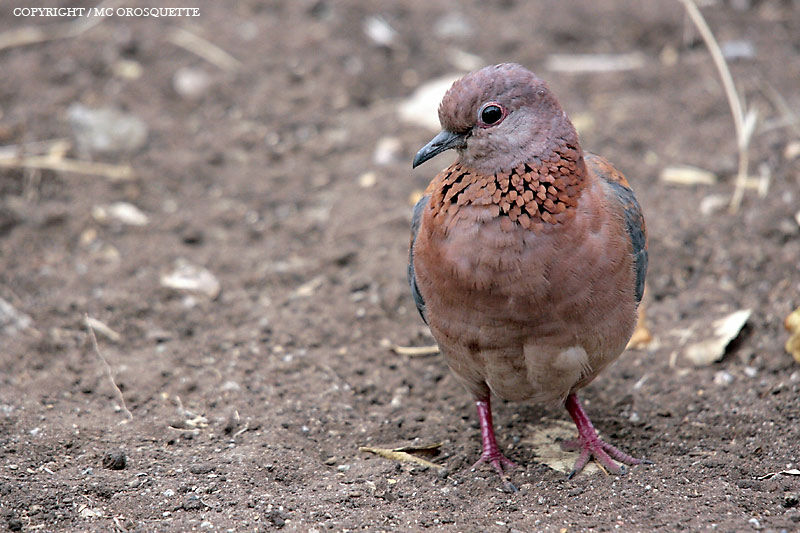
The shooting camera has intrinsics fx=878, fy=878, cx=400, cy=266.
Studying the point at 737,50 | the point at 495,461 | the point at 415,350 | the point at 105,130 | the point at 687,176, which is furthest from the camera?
the point at 737,50

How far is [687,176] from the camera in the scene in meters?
5.64

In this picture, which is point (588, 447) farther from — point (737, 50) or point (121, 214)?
point (737, 50)

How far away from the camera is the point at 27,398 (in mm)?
4066

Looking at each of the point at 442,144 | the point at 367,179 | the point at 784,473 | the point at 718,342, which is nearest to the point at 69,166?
the point at 367,179

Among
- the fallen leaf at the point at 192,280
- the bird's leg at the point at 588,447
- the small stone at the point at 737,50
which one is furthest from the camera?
the small stone at the point at 737,50

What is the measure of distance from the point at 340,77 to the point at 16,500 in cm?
438

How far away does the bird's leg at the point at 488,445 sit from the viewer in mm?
3799

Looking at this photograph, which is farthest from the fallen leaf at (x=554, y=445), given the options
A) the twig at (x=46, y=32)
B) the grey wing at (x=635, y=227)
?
the twig at (x=46, y=32)

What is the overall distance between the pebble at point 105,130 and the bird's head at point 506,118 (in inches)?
140

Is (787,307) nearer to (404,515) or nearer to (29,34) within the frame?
(404,515)

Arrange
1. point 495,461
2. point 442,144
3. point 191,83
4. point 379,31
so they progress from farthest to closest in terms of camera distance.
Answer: point 379,31
point 191,83
point 495,461
point 442,144

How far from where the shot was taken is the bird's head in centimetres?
335

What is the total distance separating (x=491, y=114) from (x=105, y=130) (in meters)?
3.80

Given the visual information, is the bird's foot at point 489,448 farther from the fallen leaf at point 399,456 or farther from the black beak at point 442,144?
the black beak at point 442,144
